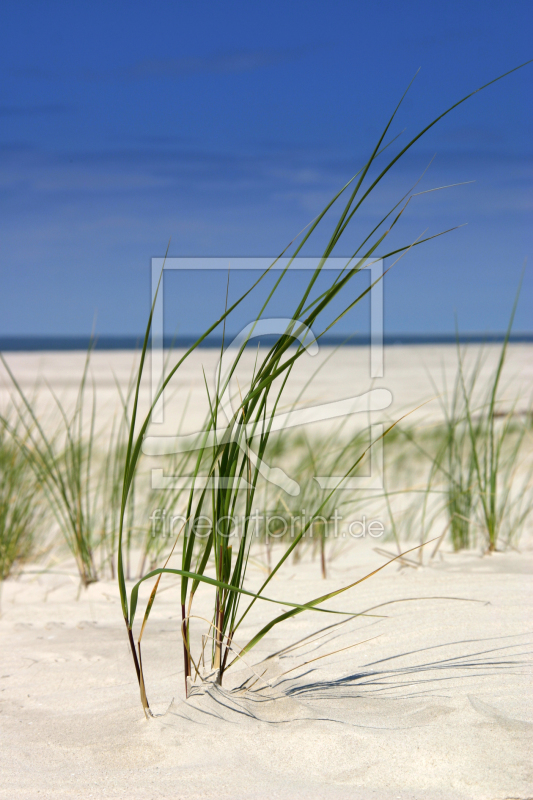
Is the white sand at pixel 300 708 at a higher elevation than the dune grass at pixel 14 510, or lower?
lower

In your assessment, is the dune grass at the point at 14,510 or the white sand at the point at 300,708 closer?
the white sand at the point at 300,708

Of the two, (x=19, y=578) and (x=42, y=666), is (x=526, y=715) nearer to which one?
(x=42, y=666)

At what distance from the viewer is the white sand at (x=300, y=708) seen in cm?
86

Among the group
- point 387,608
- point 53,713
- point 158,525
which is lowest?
point 53,713

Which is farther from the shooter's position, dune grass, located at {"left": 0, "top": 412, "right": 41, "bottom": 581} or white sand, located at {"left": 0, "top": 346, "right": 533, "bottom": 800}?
dune grass, located at {"left": 0, "top": 412, "right": 41, "bottom": 581}

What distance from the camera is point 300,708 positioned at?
3.49ft

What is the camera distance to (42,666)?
140 cm

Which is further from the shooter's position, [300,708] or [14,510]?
[14,510]

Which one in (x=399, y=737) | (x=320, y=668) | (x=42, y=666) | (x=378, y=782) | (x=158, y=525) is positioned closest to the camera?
(x=378, y=782)

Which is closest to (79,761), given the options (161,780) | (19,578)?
(161,780)

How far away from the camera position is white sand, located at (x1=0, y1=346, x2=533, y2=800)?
86 centimetres

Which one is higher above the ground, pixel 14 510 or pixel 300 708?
pixel 14 510

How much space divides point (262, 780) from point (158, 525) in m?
1.36

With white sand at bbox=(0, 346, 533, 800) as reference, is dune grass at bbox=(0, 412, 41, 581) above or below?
above
